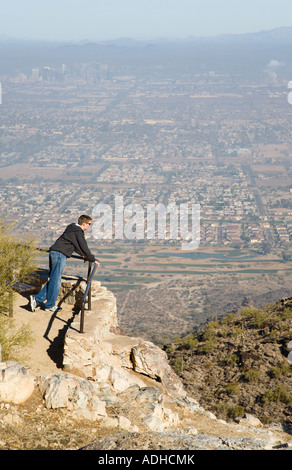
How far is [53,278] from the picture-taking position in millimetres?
8883

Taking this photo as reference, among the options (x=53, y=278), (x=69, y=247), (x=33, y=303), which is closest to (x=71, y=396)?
(x=53, y=278)

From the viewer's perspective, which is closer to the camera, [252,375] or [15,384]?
[15,384]

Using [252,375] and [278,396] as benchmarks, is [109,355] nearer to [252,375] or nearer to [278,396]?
[278,396]

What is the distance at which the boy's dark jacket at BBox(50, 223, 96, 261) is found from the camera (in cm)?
864

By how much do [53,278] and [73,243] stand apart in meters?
0.74

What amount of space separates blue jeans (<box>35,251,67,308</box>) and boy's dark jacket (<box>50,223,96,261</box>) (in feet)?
0.38

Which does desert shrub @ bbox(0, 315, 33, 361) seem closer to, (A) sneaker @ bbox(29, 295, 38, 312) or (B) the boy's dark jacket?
(A) sneaker @ bbox(29, 295, 38, 312)

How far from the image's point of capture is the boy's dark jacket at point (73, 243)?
8641 mm

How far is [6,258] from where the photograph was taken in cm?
932

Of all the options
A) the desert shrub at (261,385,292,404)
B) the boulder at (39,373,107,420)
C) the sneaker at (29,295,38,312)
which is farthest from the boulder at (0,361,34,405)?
the desert shrub at (261,385,292,404)

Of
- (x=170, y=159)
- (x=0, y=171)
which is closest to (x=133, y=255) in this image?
(x=0, y=171)

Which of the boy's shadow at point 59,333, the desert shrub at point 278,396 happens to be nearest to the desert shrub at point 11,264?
the boy's shadow at point 59,333

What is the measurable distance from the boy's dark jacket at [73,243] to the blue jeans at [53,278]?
0.38 ft

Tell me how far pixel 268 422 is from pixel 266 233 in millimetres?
85599
